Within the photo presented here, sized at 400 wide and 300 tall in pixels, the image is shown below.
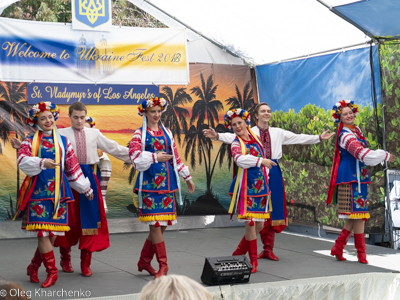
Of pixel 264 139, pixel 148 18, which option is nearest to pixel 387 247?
pixel 264 139

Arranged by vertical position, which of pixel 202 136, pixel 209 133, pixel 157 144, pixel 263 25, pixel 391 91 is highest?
pixel 263 25

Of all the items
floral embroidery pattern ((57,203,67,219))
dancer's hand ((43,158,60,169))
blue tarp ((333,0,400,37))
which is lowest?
floral embroidery pattern ((57,203,67,219))

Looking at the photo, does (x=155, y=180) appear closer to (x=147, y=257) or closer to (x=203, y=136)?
(x=147, y=257)

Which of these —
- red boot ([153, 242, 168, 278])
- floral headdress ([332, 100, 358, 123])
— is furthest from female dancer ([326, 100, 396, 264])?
red boot ([153, 242, 168, 278])

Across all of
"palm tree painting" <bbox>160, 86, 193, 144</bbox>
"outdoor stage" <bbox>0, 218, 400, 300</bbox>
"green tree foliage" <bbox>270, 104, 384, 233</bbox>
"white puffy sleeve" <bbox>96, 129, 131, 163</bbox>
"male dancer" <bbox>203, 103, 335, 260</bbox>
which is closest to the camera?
"outdoor stage" <bbox>0, 218, 400, 300</bbox>

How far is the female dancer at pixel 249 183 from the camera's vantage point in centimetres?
460

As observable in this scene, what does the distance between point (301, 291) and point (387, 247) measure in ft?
7.14

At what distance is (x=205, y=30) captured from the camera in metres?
7.17

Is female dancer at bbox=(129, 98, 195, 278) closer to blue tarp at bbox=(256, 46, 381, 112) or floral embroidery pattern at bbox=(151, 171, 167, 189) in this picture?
floral embroidery pattern at bbox=(151, 171, 167, 189)

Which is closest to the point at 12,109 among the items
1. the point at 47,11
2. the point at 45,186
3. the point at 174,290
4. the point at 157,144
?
the point at 45,186

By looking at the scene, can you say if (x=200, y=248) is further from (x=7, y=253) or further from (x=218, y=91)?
(x=218, y=91)

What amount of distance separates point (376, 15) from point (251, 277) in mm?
2708

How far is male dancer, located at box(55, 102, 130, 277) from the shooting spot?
443 centimetres

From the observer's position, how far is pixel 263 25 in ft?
21.6
